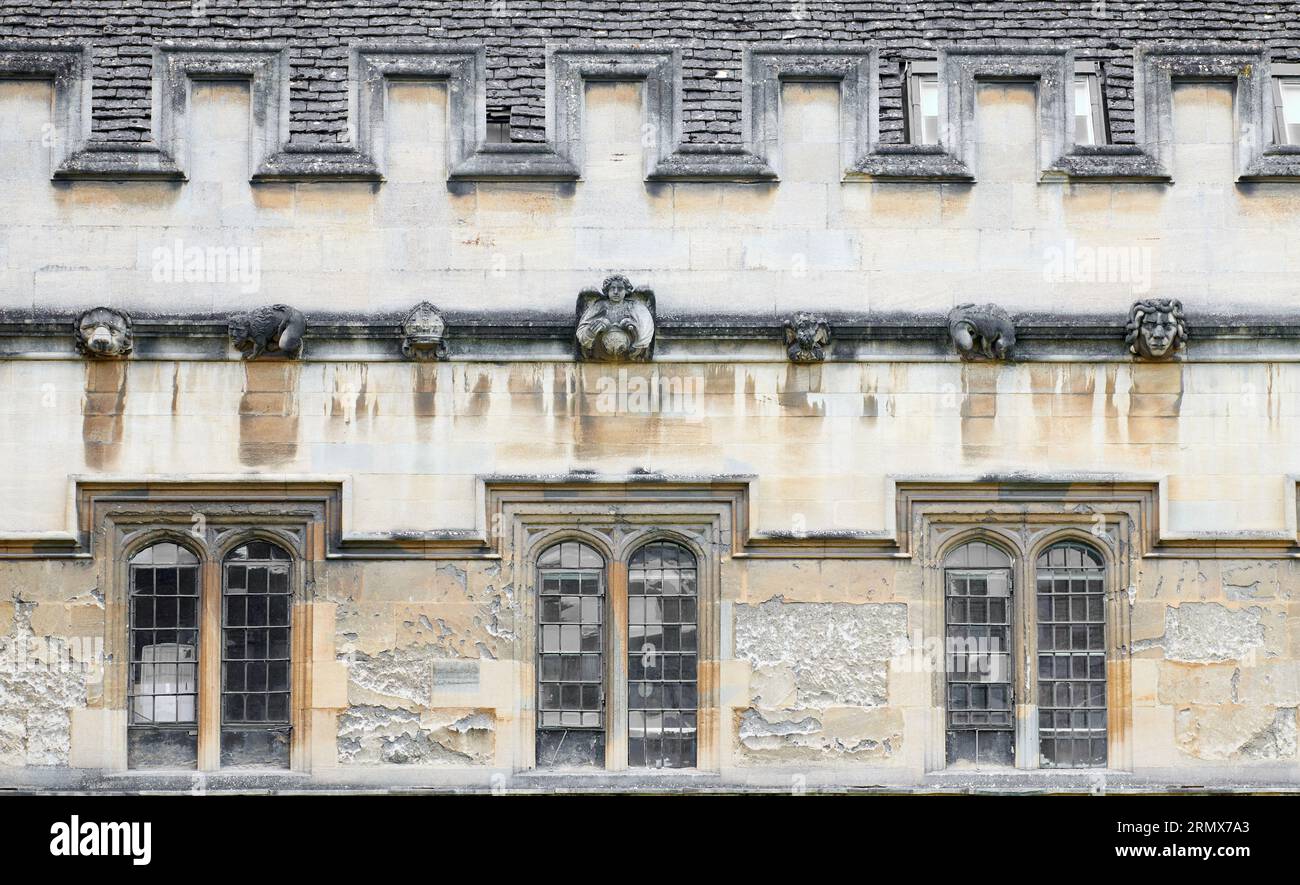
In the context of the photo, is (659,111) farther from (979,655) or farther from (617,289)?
(979,655)

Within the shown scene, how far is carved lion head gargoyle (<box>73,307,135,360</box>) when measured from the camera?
1352 centimetres

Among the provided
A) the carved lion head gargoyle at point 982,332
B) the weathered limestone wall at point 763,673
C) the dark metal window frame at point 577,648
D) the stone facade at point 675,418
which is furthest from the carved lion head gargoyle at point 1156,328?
the dark metal window frame at point 577,648

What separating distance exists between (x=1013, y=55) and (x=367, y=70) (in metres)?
4.32

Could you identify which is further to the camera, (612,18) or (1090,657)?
(612,18)

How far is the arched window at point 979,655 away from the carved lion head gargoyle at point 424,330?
3685 mm

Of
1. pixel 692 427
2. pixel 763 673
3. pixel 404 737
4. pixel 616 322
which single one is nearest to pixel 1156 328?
pixel 692 427

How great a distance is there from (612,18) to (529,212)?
6.89ft

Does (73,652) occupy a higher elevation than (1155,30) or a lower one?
lower

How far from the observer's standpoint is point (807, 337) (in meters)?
13.6

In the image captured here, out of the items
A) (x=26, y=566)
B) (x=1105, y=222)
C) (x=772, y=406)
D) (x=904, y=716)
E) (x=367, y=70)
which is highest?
(x=367, y=70)

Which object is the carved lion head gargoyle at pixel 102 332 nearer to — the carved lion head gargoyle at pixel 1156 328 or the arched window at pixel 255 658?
the arched window at pixel 255 658
